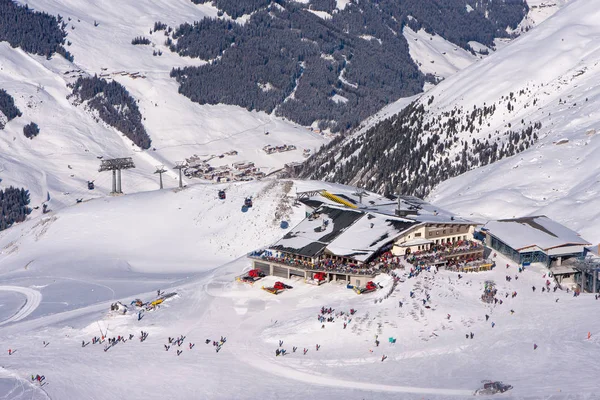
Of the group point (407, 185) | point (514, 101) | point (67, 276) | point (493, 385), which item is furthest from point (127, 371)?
point (514, 101)

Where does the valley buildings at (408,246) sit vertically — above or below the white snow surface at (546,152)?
below

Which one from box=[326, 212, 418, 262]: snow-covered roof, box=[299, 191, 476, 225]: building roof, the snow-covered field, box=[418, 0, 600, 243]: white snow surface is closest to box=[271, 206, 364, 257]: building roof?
box=[326, 212, 418, 262]: snow-covered roof

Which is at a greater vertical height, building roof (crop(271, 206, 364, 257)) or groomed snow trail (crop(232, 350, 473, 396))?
building roof (crop(271, 206, 364, 257))

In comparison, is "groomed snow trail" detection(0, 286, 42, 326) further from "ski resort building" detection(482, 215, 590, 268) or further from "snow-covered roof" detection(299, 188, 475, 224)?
"ski resort building" detection(482, 215, 590, 268)

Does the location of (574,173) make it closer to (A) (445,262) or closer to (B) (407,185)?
(B) (407,185)

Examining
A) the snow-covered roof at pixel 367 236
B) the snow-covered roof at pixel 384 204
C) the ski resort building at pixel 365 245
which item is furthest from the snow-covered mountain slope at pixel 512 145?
the snow-covered roof at pixel 367 236

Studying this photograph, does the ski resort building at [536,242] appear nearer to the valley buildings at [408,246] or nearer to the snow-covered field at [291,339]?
the valley buildings at [408,246]

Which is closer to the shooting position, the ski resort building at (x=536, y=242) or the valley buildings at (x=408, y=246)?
the valley buildings at (x=408, y=246)
